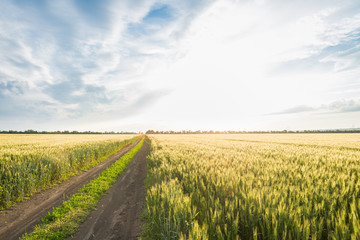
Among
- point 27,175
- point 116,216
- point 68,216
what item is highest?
point 27,175

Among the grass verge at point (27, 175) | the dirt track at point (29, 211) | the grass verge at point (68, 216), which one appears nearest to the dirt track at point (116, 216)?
the grass verge at point (68, 216)

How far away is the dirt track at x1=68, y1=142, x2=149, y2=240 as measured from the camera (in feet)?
17.3

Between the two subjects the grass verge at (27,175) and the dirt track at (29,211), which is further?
the grass verge at (27,175)

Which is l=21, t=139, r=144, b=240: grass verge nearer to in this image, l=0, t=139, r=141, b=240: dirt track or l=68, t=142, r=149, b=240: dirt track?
l=68, t=142, r=149, b=240: dirt track

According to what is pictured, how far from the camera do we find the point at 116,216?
21.2 feet

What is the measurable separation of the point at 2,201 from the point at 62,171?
12.6 ft

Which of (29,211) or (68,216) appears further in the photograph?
(29,211)

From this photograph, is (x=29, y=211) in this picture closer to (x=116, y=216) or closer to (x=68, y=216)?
(x=68, y=216)

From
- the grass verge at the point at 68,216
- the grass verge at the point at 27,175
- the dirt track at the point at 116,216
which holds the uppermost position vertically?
the grass verge at the point at 27,175

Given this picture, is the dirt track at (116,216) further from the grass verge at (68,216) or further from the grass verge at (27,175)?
the grass verge at (27,175)

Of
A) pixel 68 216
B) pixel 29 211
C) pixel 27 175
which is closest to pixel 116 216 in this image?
pixel 68 216

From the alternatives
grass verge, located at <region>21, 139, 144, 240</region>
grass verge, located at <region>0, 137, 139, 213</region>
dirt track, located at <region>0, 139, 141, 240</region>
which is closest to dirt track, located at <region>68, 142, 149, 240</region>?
grass verge, located at <region>21, 139, 144, 240</region>

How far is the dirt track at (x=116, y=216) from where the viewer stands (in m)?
5.28

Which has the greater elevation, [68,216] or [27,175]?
[27,175]
